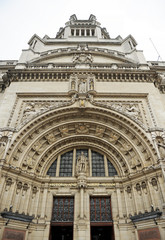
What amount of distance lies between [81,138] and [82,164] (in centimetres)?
254

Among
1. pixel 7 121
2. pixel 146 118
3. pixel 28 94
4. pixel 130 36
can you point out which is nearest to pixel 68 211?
pixel 7 121

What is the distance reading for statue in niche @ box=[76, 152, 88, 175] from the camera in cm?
1343

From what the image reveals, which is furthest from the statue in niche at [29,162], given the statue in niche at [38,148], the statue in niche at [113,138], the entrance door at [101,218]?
the statue in niche at [113,138]

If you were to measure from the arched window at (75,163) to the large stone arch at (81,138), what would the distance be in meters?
0.53

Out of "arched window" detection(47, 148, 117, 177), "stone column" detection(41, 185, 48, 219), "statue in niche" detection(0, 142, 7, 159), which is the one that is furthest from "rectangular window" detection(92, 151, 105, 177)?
"statue in niche" detection(0, 142, 7, 159)

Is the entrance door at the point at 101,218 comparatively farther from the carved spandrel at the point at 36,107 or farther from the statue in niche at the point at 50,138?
the carved spandrel at the point at 36,107

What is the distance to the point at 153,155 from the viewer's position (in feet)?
38.8

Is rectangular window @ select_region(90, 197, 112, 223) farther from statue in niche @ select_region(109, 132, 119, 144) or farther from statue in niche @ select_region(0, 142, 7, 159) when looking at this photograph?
statue in niche @ select_region(0, 142, 7, 159)

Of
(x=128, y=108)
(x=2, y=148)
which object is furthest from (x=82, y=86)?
(x=2, y=148)

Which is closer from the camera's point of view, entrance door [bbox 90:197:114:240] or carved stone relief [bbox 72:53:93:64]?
entrance door [bbox 90:197:114:240]

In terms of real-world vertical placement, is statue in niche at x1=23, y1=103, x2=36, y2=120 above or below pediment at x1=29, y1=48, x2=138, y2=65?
below

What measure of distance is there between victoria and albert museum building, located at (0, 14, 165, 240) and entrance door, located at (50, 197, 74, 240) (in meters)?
0.06

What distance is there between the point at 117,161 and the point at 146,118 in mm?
4305

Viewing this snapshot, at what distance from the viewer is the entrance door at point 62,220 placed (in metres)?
11.8
